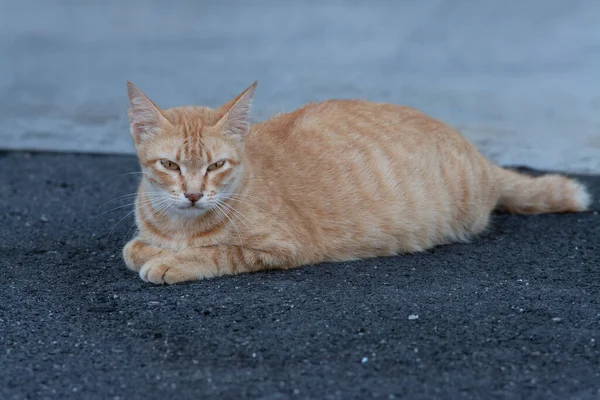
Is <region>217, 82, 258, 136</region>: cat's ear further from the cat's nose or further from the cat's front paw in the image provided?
the cat's front paw

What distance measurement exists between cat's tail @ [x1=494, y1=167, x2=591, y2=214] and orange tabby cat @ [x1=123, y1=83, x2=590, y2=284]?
15 mm

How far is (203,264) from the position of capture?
13.0ft

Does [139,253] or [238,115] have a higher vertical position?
[238,115]

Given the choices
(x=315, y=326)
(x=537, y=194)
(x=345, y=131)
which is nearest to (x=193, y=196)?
(x=315, y=326)

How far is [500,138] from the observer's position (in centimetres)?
691

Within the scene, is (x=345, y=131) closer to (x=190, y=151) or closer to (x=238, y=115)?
(x=238, y=115)

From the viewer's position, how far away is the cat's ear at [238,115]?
12.9 feet

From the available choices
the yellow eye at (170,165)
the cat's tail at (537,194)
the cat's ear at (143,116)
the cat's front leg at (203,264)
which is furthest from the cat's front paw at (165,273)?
the cat's tail at (537,194)

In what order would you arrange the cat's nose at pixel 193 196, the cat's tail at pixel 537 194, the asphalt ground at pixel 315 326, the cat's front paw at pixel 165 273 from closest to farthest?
1. the asphalt ground at pixel 315 326
2. the cat's nose at pixel 193 196
3. the cat's front paw at pixel 165 273
4. the cat's tail at pixel 537 194

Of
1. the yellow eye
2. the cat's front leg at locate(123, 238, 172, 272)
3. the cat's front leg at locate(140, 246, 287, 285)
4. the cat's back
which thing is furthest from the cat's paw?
the cat's back

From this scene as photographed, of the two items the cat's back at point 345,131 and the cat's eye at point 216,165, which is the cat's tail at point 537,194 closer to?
the cat's back at point 345,131

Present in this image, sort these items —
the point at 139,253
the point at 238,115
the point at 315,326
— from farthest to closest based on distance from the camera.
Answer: the point at 139,253
the point at 238,115
the point at 315,326

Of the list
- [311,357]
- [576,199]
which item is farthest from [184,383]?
[576,199]

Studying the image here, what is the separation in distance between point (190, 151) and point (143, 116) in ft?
1.04
